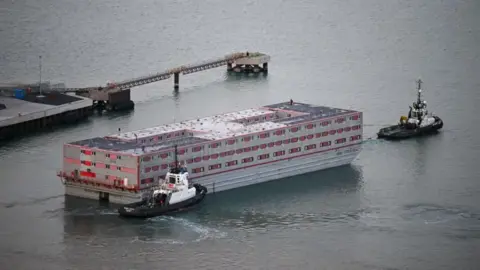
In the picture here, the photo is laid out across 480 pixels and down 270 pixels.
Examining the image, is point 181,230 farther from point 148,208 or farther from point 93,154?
point 93,154

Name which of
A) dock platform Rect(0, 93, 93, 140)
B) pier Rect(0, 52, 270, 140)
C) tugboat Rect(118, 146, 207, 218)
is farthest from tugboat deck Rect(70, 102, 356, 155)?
pier Rect(0, 52, 270, 140)

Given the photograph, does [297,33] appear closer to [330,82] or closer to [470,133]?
[330,82]

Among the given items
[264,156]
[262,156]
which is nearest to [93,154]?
[262,156]

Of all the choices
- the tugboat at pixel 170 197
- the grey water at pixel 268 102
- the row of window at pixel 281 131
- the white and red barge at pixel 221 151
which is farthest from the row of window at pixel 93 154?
the row of window at pixel 281 131

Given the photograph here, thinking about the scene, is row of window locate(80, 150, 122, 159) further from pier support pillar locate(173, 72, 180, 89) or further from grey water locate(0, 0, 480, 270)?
pier support pillar locate(173, 72, 180, 89)

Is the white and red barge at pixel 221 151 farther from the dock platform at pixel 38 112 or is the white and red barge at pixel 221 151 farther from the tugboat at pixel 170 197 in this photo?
the dock platform at pixel 38 112

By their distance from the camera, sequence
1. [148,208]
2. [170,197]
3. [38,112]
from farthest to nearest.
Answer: [38,112] < [170,197] < [148,208]

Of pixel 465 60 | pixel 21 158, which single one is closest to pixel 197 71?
pixel 465 60
